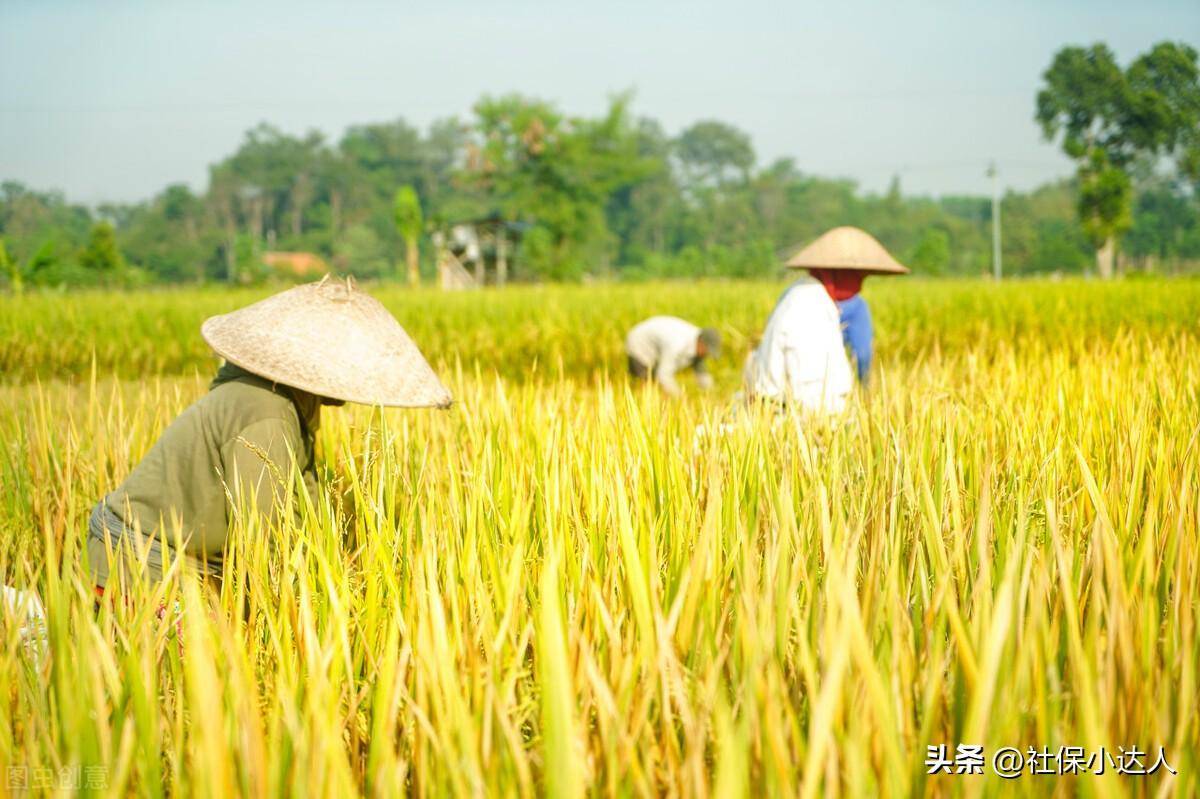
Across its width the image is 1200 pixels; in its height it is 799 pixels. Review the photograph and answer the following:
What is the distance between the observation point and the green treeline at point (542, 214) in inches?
1476

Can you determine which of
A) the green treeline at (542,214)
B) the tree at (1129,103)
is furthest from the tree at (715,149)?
the tree at (1129,103)

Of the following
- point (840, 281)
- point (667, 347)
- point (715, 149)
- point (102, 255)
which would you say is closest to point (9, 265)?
point (667, 347)

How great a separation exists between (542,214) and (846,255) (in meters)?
34.1

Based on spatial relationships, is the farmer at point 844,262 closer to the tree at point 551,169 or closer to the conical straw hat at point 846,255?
Answer: the conical straw hat at point 846,255

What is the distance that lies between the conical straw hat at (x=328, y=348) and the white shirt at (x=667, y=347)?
13.7ft

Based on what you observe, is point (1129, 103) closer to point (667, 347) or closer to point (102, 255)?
point (102, 255)

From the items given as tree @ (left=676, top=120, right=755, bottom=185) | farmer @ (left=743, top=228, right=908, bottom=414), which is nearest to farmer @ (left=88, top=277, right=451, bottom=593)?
farmer @ (left=743, top=228, right=908, bottom=414)

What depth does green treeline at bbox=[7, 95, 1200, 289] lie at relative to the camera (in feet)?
123

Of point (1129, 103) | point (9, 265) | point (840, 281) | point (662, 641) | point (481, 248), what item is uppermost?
point (1129, 103)

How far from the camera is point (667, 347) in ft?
21.2

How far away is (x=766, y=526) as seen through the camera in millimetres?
1756

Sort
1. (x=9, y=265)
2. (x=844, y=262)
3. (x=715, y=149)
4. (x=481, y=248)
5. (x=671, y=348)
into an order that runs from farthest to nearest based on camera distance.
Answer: (x=715, y=149)
(x=481, y=248)
(x=9, y=265)
(x=671, y=348)
(x=844, y=262)

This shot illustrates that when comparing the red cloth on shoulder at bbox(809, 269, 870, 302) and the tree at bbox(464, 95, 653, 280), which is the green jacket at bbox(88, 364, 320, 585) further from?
the tree at bbox(464, 95, 653, 280)

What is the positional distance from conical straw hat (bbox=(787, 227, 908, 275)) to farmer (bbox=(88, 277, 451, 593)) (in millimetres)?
2040
